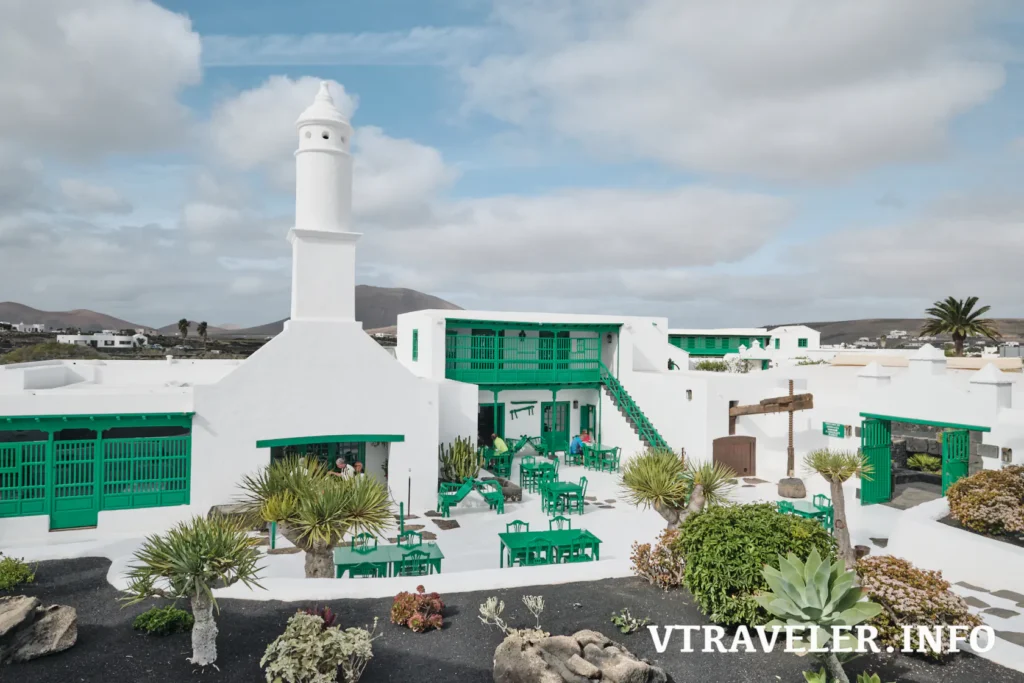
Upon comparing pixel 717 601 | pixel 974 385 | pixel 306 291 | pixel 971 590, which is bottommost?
pixel 971 590

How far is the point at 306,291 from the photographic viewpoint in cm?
1681

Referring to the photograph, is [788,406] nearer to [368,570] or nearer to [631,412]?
[631,412]

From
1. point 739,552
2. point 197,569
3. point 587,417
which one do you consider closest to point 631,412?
point 587,417

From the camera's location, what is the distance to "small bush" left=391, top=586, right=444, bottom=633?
8.52 m

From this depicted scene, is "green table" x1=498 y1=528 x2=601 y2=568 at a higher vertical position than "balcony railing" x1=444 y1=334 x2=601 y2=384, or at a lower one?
lower

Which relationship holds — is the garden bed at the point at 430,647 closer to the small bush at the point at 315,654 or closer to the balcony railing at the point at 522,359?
the small bush at the point at 315,654

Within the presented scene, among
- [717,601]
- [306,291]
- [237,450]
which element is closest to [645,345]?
[306,291]

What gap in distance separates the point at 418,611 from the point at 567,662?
2.38 meters

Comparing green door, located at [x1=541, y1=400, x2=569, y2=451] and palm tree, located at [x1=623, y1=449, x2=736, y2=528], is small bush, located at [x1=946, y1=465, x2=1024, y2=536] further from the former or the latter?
green door, located at [x1=541, y1=400, x2=569, y2=451]

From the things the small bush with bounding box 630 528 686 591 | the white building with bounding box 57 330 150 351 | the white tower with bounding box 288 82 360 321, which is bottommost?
the small bush with bounding box 630 528 686 591

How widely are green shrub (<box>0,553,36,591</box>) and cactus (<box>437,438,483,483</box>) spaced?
33.2 ft

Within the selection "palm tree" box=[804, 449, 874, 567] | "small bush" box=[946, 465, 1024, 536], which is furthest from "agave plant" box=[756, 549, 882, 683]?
"small bush" box=[946, 465, 1024, 536]

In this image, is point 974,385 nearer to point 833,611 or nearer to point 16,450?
point 833,611

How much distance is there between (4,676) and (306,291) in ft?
35.3
